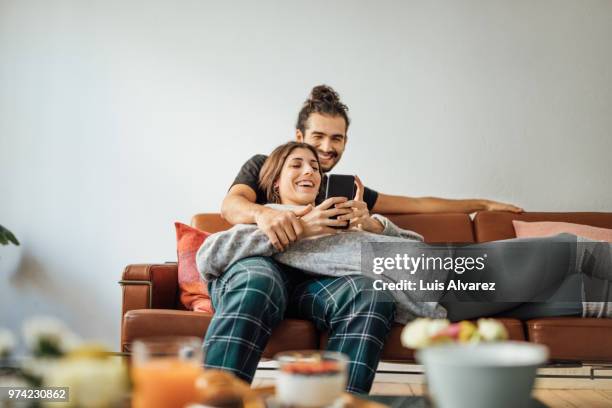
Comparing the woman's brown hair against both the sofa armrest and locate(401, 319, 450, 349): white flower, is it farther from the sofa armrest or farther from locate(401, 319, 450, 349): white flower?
locate(401, 319, 450, 349): white flower

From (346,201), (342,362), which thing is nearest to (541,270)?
(346,201)

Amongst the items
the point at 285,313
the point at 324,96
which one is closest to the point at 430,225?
the point at 324,96

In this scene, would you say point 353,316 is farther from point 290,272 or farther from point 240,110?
point 240,110

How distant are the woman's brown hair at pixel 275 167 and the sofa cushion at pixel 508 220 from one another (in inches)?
31.1

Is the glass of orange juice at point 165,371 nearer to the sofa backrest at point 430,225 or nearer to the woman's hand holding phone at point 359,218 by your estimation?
the woman's hand holding phone at point 359,218

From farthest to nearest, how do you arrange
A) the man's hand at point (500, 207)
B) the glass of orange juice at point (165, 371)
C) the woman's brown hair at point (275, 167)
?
the man's hand at point (500, 207)
the woman's brown hair at point (275, 167)
the glass of orange juice at point (165, 371)

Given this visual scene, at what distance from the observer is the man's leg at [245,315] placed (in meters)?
1.46

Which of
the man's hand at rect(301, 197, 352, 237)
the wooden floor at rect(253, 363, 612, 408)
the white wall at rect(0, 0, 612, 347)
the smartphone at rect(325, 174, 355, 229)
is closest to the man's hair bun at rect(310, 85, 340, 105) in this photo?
the white wall at rect(0, 0, 612, 347)

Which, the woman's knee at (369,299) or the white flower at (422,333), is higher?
the white flower at (422,333)

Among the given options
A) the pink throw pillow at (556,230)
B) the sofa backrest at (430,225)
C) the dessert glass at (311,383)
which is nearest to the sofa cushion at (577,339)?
the pink throw pillow at (556,230)

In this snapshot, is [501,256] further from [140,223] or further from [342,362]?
[140,223]

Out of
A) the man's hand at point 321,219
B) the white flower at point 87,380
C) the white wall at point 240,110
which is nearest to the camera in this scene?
the white flower at point 87,380

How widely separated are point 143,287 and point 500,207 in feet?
5.02

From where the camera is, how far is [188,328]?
181 centimetres
